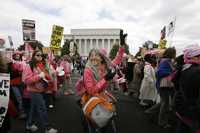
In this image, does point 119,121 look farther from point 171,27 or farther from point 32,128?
point 171,27

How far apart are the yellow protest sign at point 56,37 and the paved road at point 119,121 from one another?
120 inches

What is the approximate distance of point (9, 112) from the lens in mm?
3582

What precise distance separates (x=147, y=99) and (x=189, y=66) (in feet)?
18.0

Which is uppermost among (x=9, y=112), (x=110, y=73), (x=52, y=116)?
(x=110, y=73)

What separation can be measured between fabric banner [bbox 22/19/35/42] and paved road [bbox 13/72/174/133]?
2990mm

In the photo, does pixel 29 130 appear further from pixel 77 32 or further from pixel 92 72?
pixel 77 32

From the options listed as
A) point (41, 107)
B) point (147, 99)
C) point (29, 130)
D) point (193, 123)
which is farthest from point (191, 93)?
point (147, 99)

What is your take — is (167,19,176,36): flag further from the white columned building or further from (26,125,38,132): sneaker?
the white columned building

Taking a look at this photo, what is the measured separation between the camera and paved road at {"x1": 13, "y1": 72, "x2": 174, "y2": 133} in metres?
6.68

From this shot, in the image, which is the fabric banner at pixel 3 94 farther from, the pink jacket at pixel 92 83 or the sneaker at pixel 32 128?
the sneaker at pixel 32 128

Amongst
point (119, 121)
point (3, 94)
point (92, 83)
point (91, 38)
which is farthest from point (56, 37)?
point (91, 38)

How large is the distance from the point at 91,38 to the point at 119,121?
122 m

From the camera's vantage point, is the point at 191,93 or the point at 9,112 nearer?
the point at 9,112

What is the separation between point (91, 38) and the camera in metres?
129
